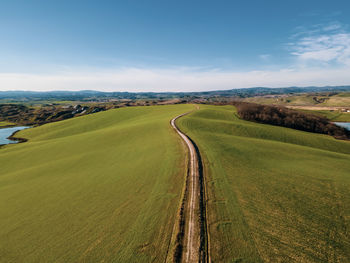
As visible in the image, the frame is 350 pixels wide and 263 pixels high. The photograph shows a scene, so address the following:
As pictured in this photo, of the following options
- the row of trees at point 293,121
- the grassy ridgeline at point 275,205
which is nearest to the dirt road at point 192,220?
the grassy ridgeline at point 275,205

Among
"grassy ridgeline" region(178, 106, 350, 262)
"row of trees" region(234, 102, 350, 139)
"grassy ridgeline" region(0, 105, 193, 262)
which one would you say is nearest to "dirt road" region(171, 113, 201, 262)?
"grassy ridgeline" region(178, 106, 350, 262)

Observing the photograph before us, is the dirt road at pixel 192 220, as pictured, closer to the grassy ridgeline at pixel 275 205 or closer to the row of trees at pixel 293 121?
the grassy ridgeline at pixel 275 205

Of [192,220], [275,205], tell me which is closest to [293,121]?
[275,205]

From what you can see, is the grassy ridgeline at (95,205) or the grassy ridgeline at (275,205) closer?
the grassy ridgeline at (275,205)

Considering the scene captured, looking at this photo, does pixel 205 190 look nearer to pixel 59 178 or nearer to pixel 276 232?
pixel 276 232

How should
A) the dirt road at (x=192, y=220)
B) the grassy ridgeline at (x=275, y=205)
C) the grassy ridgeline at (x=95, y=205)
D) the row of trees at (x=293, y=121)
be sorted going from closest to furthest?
the dirt road at (x=192, y=220)
the grassy ridgeline at (x=275, y=205)
the grassy ridgeline at (x=95, y=205)
the row of trees at (x=293, y=121)
